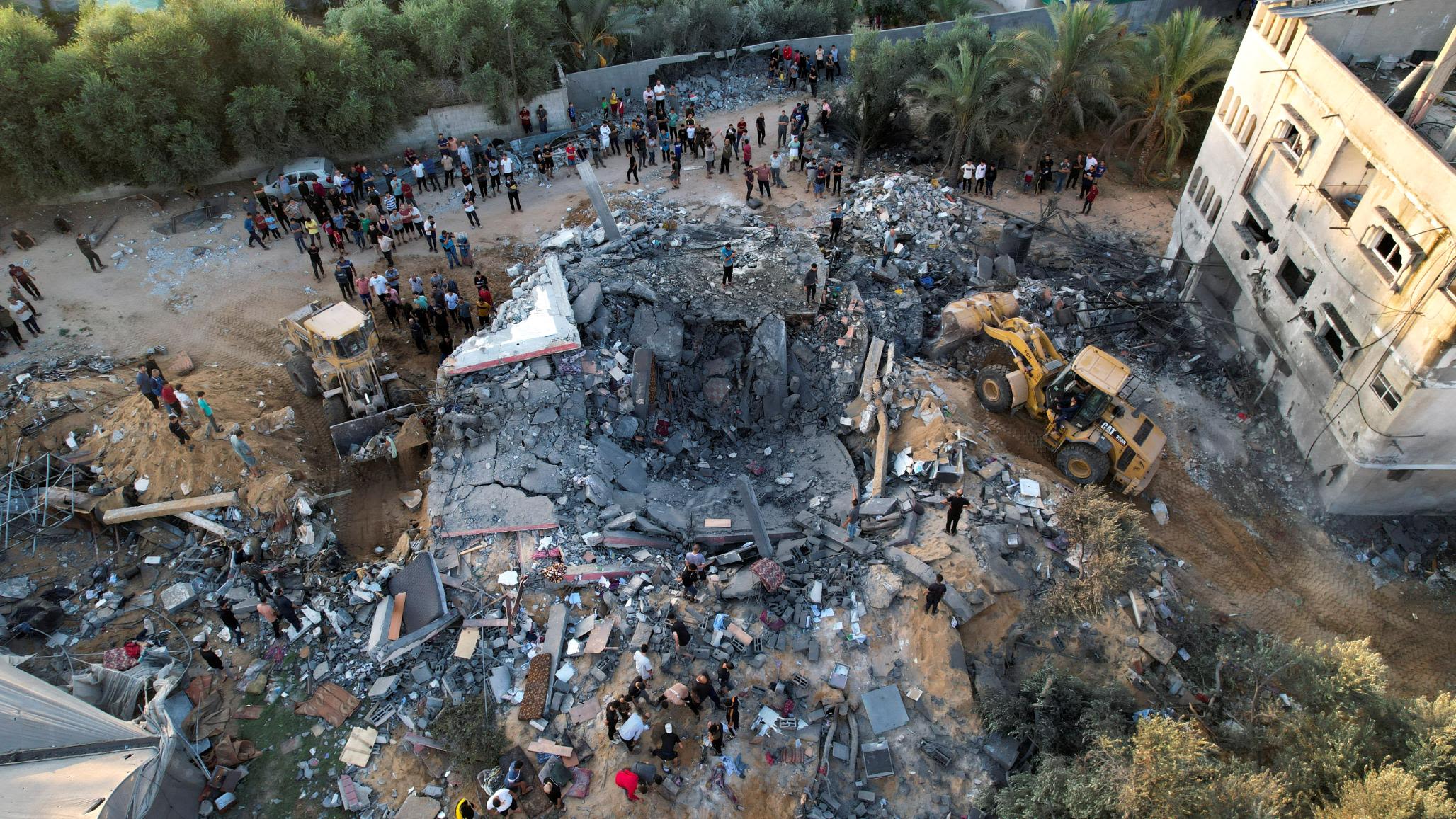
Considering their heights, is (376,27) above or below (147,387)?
above

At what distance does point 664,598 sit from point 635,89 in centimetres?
2028

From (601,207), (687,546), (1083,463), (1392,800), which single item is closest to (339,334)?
(601,207)

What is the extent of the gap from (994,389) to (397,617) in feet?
38.3

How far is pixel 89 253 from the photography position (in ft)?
63.2

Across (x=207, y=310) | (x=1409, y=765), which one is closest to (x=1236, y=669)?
(x=1409, y=765)

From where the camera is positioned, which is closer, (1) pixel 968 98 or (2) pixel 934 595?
(2) pixel 934 595

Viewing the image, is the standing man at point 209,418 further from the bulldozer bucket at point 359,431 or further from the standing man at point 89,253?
the standing man at point 89,253

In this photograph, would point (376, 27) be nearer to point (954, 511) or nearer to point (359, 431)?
point (359, 431)

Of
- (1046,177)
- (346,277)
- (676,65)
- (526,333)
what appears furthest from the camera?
(676,65)

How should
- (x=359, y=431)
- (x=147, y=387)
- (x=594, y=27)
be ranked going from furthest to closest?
(x=594, y=27), (x=359, y=431), (x=147, y=387)

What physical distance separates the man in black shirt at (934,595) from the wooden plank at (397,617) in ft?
26.1

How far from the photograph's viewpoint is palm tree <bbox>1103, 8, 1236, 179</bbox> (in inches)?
869

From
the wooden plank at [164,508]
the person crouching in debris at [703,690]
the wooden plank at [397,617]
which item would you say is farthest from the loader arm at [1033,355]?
the wooden plank at [164,508]

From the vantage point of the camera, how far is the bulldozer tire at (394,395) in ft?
54.3
